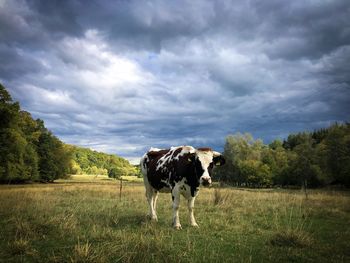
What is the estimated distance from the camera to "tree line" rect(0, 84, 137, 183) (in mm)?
38531

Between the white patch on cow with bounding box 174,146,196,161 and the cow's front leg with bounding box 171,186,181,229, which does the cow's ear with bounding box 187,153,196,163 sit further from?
the cow's front leg with bounding box 171,186,181,229

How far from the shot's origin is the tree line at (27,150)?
38531 mm

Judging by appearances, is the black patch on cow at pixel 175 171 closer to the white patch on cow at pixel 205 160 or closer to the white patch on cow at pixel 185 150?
the white patch on cow at pixel 185 150

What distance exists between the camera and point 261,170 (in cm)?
7862

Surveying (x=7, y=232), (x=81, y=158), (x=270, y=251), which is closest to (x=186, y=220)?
(x=270, y=251)

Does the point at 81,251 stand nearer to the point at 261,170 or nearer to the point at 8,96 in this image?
the point at 8,96

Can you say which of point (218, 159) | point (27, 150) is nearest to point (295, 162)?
point (27, 150)

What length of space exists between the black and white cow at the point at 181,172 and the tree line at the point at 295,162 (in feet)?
149

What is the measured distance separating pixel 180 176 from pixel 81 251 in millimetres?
5370

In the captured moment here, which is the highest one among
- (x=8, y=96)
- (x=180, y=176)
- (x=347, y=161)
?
(x=8, y=96)

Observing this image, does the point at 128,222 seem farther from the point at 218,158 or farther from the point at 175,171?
the point at 218,158

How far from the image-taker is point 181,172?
34.3ft

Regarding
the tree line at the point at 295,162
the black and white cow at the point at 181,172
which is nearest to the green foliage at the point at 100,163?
the tree line at the point at 295,162

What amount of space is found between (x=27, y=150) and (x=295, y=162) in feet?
182
